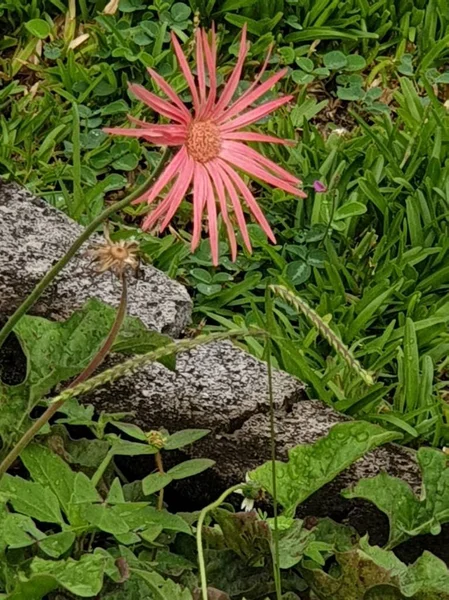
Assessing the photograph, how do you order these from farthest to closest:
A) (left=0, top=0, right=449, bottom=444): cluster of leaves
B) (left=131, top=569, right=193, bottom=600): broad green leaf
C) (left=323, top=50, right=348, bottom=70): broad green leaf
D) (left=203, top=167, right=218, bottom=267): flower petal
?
(left=323, top=50, right=348, bottom=70): broad green leaf, (left=0, top=0, right=449, bottom=444): cluster of leaves, (left=131, top=569, right=193, bottom=600): broad green leaf, (left=203, top=167, right=218, bottom=267): flower petal

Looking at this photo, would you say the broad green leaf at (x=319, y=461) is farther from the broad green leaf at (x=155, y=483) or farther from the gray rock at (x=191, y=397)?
the gray rock at (x=191, y=397)

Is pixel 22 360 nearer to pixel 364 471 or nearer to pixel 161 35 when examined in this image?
pixel 364 471

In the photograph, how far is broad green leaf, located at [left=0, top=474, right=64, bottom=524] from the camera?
186 cm

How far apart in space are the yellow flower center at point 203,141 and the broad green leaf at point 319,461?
0.66 metres

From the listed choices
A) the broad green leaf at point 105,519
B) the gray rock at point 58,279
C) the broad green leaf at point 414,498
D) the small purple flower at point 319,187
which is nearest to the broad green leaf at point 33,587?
the broad green leaf at point 105,519

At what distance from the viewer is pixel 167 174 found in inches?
58.5

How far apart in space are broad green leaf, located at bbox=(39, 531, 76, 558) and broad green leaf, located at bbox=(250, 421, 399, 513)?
0.36m

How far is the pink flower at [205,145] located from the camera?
149cm

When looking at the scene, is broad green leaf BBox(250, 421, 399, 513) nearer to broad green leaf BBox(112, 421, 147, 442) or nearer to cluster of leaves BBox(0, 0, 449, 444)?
broad green leaf BBox(112, 421, 147, 442)

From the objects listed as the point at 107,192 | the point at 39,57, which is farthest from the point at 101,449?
the point at 39,57

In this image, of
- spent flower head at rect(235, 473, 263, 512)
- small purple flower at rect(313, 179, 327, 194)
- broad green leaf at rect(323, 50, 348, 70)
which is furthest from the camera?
broad green leaf at rect(323, 50, 348, 70)

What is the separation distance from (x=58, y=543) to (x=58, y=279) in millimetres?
805

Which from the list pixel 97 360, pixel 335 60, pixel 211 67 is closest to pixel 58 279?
pixel 97 360

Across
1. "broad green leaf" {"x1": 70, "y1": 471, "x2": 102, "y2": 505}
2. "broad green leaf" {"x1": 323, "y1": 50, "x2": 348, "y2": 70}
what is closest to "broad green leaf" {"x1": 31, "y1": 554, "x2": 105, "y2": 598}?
"broad green leaf" {"x1": 70, "y1": 471, "x2": 102, "y2": 505}
